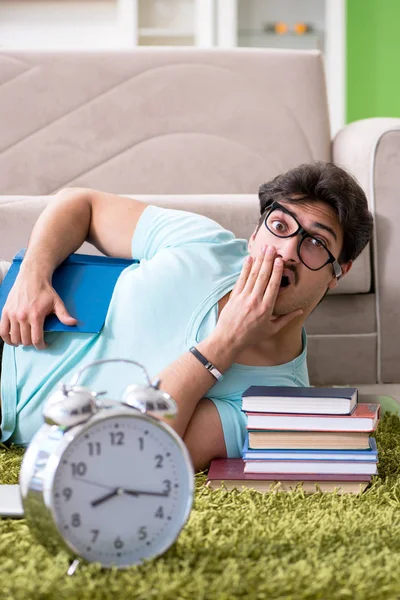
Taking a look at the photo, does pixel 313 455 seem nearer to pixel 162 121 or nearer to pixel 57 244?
pixel 57 244

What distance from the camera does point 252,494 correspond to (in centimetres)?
135

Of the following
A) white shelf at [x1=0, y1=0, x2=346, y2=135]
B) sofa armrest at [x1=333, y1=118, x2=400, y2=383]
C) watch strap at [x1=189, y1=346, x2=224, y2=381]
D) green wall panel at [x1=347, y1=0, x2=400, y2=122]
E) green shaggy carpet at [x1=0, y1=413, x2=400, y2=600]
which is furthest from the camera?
green wall panel at [x1=347, y1=0, x2=400, y2=122]

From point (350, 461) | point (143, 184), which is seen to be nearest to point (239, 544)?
point (350, 461)

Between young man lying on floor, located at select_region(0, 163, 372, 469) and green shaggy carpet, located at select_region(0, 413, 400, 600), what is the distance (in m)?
0.24

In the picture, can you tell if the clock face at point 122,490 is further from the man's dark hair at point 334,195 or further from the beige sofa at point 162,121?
the beige sofa at point 162,121

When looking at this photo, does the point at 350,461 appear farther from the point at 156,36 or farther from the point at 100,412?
the point at 156,36

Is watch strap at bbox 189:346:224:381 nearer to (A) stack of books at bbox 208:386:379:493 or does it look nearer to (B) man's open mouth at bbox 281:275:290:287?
(A) stack of books at bbox 208:386:379:493

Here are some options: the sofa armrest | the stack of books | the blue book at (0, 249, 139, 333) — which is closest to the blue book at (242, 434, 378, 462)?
the stack of books

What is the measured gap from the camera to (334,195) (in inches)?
62.1

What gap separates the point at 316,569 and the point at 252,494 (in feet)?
1.24

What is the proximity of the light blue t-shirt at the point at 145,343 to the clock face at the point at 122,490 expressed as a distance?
54 centimetres

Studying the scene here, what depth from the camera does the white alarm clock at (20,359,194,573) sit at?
0.91 meters

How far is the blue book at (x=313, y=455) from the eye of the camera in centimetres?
137

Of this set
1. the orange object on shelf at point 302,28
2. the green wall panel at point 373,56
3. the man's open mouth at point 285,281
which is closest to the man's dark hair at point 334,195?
the man's open mouth at point 285,281
